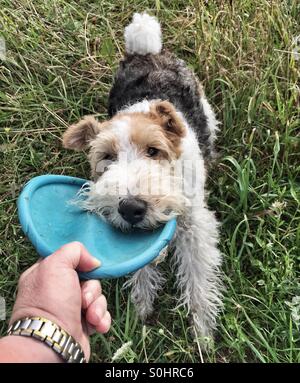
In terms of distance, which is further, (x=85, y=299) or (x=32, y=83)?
(x=32, y=83)

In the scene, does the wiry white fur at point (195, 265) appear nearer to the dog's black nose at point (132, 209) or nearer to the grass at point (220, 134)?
the grass at point (220, 134)

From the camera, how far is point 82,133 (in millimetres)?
3963

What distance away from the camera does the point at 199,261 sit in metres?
4.07

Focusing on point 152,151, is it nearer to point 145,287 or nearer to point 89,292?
point 145,287

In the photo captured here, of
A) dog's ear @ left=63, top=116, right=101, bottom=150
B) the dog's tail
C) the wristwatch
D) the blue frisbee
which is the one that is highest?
the dog's tail

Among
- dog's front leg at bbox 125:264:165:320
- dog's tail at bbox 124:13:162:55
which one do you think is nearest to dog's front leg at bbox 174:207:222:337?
dog's front leg at bbox 125:264:165:320

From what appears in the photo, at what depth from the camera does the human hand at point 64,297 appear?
7.87 ft

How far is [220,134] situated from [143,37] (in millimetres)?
1174

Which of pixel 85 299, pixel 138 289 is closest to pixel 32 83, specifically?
pixel 138 289

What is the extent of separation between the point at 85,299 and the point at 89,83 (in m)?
3.22

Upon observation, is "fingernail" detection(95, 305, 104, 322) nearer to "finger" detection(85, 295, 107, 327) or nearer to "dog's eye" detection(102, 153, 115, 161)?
"finger" detection(85, 295, 107, 327)

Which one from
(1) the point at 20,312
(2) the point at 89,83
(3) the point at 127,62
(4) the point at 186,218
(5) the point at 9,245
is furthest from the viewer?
(2) the point at 89,83

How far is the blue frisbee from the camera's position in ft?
10.4
